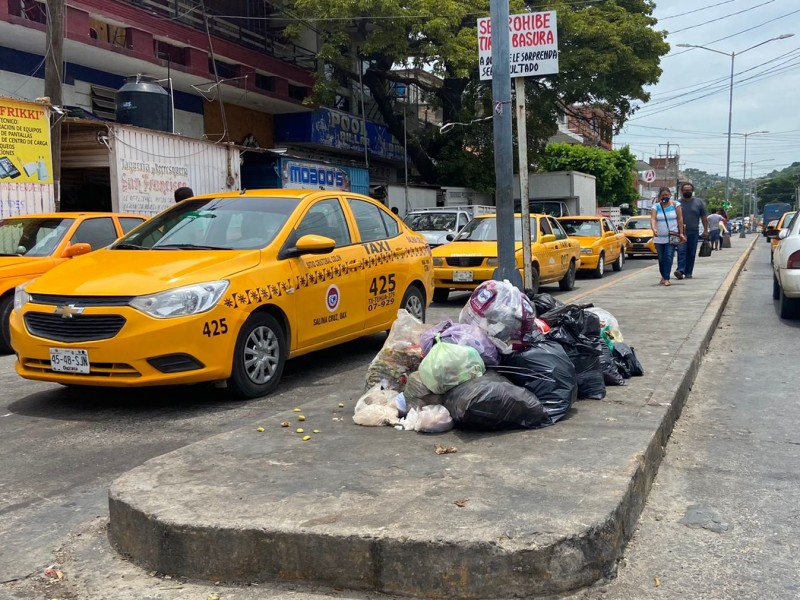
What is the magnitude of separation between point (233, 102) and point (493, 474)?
2008cm

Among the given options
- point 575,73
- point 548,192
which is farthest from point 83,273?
point 548,192

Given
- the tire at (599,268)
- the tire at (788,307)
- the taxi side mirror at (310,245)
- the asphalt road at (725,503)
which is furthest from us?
the tire at (599,268)

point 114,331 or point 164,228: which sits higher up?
point 164,228

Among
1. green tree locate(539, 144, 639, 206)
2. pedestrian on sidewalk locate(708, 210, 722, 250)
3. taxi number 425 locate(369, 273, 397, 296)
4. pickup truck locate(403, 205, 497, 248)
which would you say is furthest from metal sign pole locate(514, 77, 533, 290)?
green tree locate(539, 144, 639, 206)

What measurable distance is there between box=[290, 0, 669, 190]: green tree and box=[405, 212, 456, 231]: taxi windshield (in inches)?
235

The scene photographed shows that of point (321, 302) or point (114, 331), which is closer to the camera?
point (114, 331)

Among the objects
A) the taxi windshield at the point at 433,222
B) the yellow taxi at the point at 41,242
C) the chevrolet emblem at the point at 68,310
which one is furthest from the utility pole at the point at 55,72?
the taxi windshield at the point at 433,222

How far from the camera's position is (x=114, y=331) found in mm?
4918

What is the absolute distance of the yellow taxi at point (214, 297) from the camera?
4.96 meters

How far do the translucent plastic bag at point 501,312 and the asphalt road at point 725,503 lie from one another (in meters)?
1.17

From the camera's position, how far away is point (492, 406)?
13.1ft

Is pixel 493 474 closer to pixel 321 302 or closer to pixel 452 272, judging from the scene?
pixel 321 302

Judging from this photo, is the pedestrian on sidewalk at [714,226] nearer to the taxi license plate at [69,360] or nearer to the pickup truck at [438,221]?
the pickup truck at [438,221]

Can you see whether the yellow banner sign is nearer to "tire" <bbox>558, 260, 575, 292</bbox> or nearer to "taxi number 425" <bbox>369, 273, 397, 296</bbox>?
"taxi number 425" <bbox>369, 273, 397, 296</bbox>
